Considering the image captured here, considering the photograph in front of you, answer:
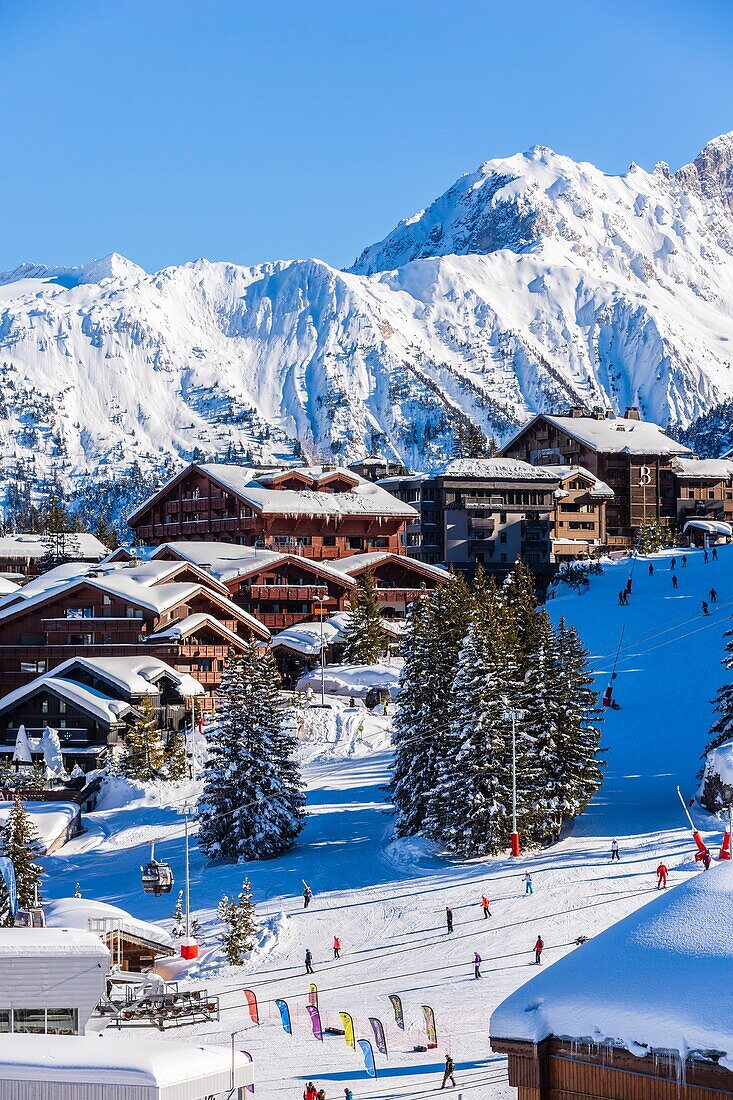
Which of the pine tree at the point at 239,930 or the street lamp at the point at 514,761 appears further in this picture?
the street lamp at the point at 514,761

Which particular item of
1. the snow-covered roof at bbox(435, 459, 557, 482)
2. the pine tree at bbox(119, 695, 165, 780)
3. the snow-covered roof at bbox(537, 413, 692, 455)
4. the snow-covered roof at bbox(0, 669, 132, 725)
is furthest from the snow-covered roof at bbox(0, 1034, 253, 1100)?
the snow-covered roof at bbox(537, 413, 692, 455)

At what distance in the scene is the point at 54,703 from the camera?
70875mm

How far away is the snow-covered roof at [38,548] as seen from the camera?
129 m

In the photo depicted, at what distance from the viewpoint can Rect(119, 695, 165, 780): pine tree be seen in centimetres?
6225

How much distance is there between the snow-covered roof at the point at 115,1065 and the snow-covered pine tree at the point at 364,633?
173ft

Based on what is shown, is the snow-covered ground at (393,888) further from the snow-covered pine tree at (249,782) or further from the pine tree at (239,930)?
the snow-covered pine tree at (249,782)

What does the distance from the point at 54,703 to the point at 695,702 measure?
27.4m

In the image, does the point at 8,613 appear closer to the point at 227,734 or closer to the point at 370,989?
the point at 227,734

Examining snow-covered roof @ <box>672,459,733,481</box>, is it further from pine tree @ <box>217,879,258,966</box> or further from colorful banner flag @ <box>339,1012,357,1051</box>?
colorful banner flag @ <box>339,1012,357,1051</box>

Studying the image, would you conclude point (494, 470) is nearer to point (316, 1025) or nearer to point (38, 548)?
point (38, 548)

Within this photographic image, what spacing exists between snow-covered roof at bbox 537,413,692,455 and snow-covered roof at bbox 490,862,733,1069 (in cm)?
10301

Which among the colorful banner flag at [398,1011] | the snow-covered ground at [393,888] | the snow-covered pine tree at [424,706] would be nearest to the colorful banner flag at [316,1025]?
the snow-covered ground at [393,888]

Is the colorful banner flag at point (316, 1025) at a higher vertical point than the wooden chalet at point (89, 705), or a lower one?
lower

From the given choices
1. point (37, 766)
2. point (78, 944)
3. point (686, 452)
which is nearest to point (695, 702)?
point (37, 766)
